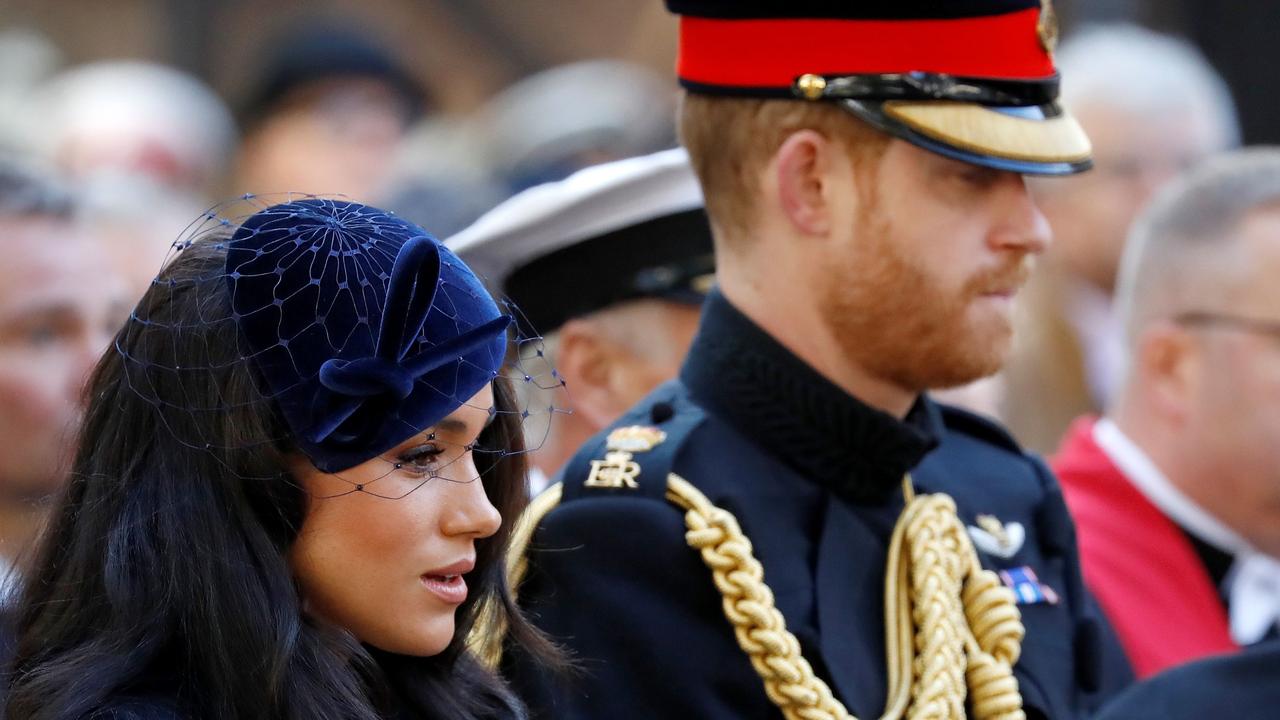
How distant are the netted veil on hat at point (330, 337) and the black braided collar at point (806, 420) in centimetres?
66

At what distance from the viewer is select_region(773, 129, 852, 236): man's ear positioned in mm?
3094

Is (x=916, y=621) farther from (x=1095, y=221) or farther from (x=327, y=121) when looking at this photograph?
(x=327, y=121)

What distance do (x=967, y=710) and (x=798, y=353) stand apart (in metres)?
0.61

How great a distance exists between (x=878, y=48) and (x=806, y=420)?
0.58 m

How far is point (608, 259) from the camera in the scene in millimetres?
3980

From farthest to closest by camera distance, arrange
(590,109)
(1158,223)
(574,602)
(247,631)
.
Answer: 1. (590,109)
2. (1158,223)
3. (574,602)
4. (247,631)

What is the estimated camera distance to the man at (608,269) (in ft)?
12.9

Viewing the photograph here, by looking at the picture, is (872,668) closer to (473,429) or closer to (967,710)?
(967,710)

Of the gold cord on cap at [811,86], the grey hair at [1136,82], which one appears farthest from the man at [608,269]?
the grey hair at [1136,82]

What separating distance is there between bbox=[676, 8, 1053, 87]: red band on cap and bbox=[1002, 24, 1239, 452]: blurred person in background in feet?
9.56

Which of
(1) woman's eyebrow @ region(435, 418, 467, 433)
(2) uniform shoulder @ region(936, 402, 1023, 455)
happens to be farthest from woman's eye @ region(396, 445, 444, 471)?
(2) uniform shoulder @ region(936, 402, 1023, 455)

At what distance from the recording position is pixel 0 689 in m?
2.58

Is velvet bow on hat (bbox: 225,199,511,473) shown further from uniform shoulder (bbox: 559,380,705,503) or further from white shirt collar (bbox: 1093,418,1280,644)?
white shirt collar (bbox: 1093,418,1280,644)

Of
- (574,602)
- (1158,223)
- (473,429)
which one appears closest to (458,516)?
(473,429)
